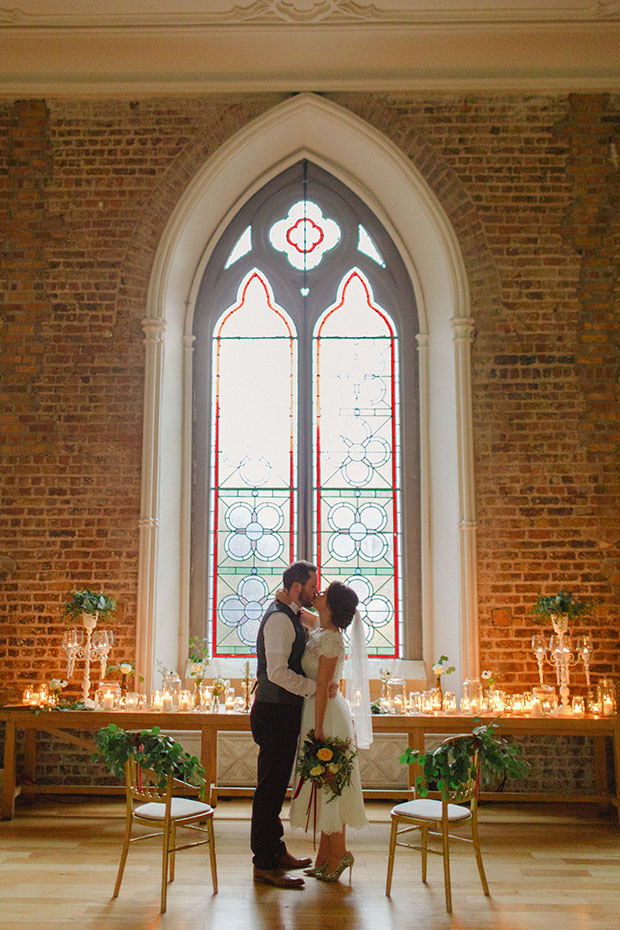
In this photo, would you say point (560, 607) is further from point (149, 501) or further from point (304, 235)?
point (304, 235)

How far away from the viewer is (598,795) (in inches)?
243

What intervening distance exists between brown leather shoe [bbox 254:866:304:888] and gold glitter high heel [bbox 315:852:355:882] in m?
0.13

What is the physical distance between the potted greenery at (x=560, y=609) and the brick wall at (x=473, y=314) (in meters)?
0.26

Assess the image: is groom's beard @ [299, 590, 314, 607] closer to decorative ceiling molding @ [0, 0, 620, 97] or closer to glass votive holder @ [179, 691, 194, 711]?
glass votive holder @ [179, 691, 194, 711]


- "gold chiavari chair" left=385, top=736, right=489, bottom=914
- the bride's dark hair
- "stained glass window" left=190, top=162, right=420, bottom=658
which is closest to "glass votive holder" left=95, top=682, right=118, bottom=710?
"stained glass window" left=190, top=162, right=420, bottom=658

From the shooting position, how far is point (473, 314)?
279 inches

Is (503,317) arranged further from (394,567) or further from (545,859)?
(545,859)

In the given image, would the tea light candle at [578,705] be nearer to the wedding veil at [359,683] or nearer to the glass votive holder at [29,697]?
the wedding veil at [359,683]

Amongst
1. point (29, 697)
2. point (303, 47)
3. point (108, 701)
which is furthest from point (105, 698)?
point (303, 47)

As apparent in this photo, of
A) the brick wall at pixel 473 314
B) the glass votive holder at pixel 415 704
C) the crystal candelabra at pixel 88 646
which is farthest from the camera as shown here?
the brick wall at pixel 473 314

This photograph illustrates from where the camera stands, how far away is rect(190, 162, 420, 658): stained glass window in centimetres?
748

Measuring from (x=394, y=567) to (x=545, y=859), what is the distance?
2.94m

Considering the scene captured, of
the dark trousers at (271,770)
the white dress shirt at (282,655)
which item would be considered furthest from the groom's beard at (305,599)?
the dark trousers at (271,770)

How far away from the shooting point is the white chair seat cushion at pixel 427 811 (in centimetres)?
438
